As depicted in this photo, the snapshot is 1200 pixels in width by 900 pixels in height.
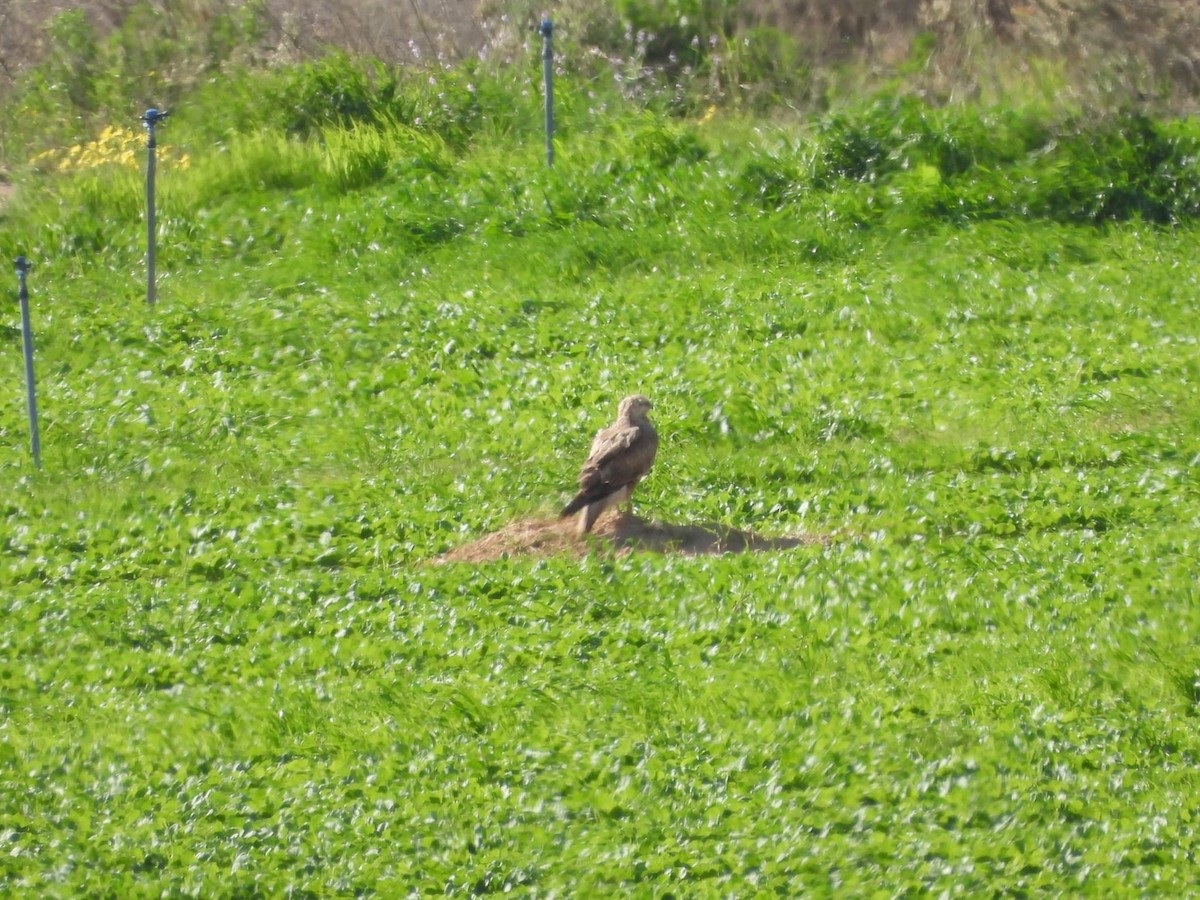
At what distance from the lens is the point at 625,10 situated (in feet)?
55.0

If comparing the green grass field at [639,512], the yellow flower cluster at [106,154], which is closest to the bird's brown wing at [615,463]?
the green grass field at [639,512]

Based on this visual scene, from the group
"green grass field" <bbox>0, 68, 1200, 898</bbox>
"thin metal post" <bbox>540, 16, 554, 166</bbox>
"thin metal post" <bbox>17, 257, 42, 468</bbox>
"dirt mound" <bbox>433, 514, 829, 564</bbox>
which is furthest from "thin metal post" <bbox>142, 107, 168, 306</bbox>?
"dirt mound" <bbox>433, 514, 829, 564</bbox>

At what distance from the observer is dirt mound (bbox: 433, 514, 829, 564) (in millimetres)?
9570

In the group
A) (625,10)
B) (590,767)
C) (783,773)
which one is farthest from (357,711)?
(625,10)

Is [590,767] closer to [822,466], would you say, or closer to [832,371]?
[822,466]

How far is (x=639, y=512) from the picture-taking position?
33.0ft

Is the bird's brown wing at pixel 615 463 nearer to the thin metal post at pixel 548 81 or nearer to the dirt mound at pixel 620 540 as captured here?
the dirt mound at pixel 620 540

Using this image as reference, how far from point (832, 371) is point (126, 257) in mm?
5959

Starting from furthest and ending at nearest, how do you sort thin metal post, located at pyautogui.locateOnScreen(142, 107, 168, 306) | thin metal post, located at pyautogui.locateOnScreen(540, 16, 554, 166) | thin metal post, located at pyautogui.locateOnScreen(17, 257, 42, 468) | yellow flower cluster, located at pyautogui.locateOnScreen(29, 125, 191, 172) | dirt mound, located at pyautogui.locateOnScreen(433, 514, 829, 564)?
yellow flower cluster, located at pyautogui.locateOnScreen(29, 125, 191, 172) → thin metal post, located at pyautogui.locateOnScreen(540, 16, 554, 166) → thin metal post, located at pyautogui.locateOnScreen(142, 107, 168, 306) → thin metal post, located at pyautogui.locateOnScreen(17, 257, 42, 468) → dirt mound, located at pyautogui.locateOnScreen(433, 514, 829, 564)

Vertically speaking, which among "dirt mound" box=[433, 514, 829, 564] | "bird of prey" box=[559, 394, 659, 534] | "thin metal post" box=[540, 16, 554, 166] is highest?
"thin metal post" box=[540, 16, 554, 166]

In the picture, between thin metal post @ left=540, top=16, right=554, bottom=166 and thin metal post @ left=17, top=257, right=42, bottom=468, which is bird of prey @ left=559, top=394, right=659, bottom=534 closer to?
thin metal post @ left=17, top=257, right=42, bottom=468

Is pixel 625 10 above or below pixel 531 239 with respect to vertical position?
above

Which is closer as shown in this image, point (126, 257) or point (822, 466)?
point (822, 466)

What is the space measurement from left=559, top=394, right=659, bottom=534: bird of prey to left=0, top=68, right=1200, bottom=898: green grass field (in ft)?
0.84
